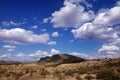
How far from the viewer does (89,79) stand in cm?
3122

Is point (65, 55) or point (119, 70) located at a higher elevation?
point (65, 55)

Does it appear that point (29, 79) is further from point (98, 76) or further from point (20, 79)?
point (98, 76)

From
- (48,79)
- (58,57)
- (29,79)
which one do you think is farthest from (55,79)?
(58,57)

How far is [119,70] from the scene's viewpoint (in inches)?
1399

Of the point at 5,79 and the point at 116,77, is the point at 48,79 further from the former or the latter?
the point at 116,77

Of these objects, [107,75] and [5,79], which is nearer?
[107,75]

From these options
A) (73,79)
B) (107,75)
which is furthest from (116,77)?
(73,79)

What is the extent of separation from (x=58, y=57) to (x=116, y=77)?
336 feet

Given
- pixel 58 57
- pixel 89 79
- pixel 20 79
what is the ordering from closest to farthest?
pixel 89 79 < pixel 20 79 < pixel 58 57

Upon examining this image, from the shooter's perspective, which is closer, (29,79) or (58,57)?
Result: (29,79)

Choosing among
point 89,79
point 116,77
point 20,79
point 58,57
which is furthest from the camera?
point 58,57

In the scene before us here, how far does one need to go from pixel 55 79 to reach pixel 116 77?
903 centimetres

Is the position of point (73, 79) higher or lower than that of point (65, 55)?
lower

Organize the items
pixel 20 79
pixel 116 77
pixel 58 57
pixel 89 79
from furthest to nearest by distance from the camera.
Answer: pixel 58 57 < pixel 20 79 < pixel 89 79 < pixel 116 77
